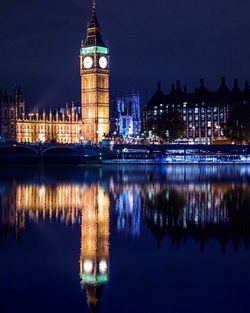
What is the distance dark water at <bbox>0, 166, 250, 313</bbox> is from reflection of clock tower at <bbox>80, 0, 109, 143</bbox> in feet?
200

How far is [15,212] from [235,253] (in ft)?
32.9

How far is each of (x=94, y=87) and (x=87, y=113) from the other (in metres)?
3.74

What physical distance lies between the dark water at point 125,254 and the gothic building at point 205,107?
203 ft

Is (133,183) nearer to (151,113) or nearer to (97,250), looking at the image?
(97,250)

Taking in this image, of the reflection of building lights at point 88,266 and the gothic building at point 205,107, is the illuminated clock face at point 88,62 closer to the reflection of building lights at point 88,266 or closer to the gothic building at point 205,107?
the gothic building at point 205,107

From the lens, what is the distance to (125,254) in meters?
15.5

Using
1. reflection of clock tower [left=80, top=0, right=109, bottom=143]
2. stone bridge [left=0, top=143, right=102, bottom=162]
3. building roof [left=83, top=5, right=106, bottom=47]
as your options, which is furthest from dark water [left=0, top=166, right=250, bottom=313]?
building roof [left=83, top=5, right=106, bottom=47]

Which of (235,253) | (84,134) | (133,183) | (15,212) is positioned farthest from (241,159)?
(235,253)

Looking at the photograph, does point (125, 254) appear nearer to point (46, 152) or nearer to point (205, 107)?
point (46, 152)

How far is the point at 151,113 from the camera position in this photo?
3927 inches

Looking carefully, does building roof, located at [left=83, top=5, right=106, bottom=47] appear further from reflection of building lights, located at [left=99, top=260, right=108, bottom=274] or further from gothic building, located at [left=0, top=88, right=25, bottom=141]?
reflection of building lights, located at [left=99, top=260, right=108, bottom=274]

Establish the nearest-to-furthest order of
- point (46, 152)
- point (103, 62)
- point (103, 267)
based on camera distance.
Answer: point (103, 267) → point (46, 152) → point (103, 62)

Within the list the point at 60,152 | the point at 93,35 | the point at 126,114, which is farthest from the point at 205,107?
the point at 60,152

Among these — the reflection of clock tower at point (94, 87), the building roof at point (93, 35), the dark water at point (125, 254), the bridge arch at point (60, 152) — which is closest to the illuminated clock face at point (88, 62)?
the reflection of clock tower at point (94, 87)
